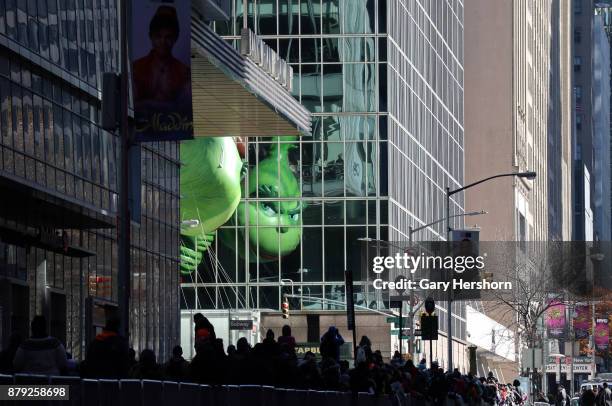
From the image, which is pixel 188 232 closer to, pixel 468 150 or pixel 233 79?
pixel 233 79

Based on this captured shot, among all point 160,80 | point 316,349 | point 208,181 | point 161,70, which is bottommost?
point 316,349

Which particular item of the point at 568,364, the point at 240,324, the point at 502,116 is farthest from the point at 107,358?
the point at 502,116

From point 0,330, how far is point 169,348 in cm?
1566

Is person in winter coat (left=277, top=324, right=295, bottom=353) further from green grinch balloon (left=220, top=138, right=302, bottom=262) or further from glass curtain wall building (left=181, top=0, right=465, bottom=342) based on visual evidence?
green grinch balloon (left=220, top=138, right=302, bottom=262)

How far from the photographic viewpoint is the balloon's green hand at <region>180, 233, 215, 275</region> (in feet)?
269

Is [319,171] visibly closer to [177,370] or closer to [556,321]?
[556,321]

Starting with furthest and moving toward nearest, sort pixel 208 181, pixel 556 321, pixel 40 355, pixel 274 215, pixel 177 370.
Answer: pixel 556 321 < pixel 274 215 < pixel 208 181 < pixel 177 370 < pixel 40 355

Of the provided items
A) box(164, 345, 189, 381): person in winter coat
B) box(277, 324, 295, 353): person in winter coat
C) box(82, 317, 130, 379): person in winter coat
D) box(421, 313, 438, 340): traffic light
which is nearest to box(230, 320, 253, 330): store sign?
box(421, 313, 438, 340): traffic light

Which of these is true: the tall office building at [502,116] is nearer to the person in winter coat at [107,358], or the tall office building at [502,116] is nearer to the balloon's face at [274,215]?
the balloon's face at [274,215]

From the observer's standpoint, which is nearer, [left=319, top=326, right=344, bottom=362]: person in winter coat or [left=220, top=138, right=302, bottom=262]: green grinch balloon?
[left=319, top=326, right=344, bottom=362]: person in winter coat

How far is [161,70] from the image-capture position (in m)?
22.9

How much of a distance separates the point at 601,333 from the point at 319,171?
50478 mm

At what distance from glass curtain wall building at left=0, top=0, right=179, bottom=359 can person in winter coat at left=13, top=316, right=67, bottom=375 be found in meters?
15.7

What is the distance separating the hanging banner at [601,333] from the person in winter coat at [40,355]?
373 feet
